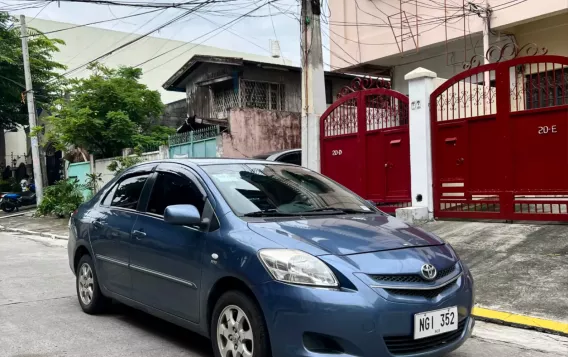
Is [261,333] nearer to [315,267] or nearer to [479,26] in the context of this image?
[315,267]

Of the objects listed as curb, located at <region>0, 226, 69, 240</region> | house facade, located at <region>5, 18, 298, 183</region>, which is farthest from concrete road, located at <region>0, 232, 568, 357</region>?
house facade, located at <region>5, 18, 298, 183</region>

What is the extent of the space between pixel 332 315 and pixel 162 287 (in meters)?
1.66

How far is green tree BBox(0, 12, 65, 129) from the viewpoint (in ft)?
76.4

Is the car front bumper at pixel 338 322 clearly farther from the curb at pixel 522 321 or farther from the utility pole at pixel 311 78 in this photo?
the utility pole at pixel 311 78

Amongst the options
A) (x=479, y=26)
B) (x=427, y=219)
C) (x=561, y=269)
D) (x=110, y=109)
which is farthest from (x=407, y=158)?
(x=110, y=109)

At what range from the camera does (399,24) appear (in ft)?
46.1

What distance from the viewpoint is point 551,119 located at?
7562 mm

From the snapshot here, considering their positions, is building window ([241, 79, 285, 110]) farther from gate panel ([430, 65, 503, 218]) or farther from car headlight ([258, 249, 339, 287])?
car headlight ([258, 249, 339, 287])

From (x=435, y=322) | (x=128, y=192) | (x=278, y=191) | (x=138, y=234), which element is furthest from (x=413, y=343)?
(x=128, y=192)

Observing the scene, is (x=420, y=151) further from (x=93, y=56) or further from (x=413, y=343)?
(x=93, y=56)

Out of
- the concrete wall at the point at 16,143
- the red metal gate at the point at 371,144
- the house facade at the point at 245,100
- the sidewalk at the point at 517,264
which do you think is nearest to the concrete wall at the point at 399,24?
the house facade at the point at 245,100

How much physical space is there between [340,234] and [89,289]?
3.10 m

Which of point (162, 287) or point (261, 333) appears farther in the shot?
point (162, 287)

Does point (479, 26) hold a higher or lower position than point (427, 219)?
higher
